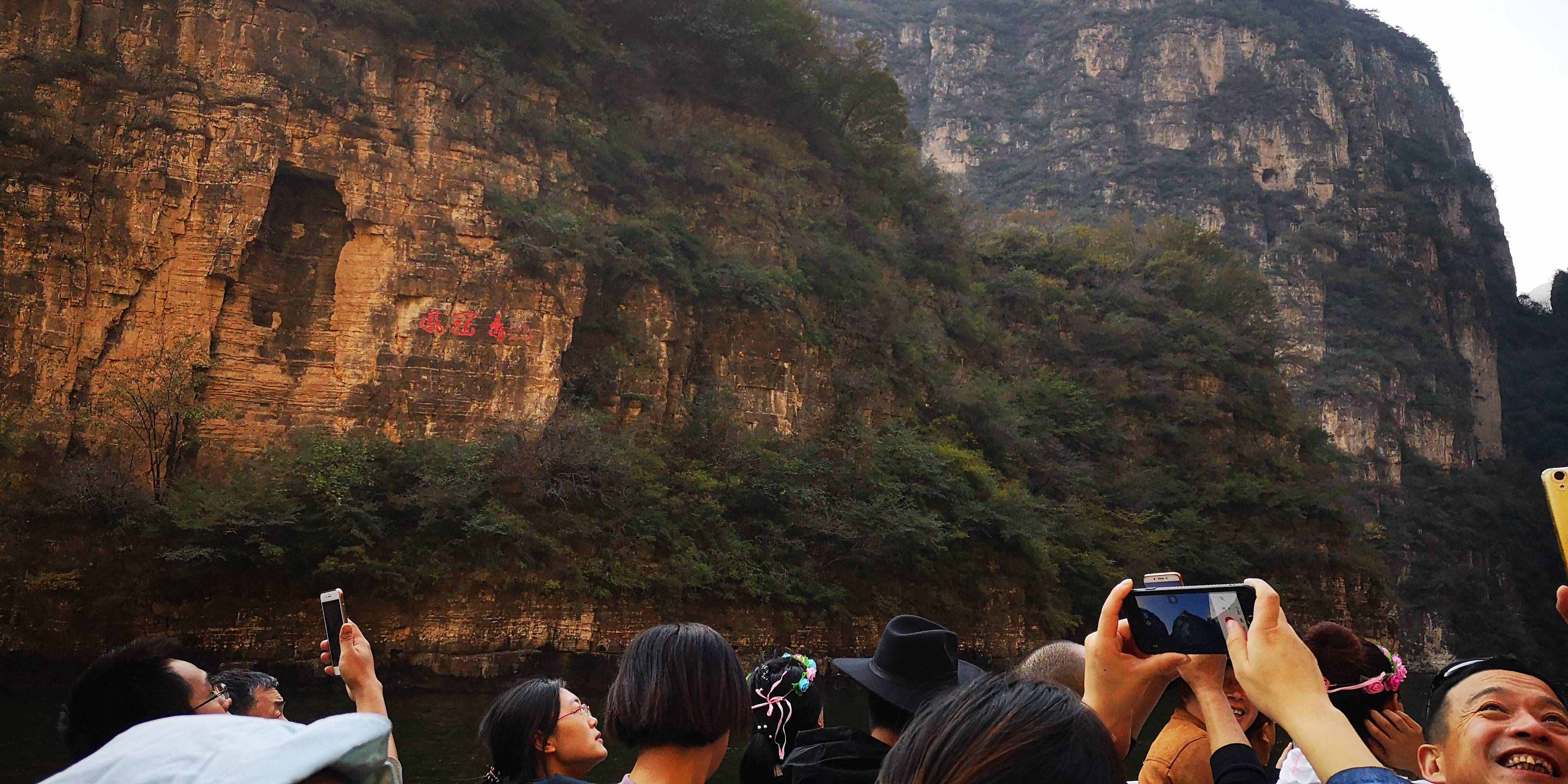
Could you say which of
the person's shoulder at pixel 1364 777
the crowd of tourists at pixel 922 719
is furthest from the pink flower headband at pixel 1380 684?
the person's shoulder at pixel 1364 777

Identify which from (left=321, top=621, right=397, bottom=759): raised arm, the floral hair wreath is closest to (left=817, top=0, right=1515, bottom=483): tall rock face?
the floral hair wreath

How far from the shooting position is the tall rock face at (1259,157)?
4750 centimetres

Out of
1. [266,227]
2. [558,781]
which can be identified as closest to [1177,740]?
[558,781]

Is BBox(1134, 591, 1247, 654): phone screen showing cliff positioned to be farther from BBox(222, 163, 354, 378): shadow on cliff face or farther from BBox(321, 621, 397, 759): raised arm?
BBox(222, 163, 354, 378): shadow on cliff face

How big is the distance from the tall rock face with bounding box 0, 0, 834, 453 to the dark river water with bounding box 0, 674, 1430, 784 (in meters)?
4.56

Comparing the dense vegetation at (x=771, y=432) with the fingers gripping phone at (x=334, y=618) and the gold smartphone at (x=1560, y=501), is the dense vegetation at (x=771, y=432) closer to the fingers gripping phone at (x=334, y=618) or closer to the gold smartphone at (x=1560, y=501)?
the fingers gripping phone at (x=334, y=618)

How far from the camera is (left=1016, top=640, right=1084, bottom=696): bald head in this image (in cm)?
234

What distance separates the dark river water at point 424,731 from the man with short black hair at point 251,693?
3307mm

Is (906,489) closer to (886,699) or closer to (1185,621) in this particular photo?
(886,699)

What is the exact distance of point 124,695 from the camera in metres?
2.06

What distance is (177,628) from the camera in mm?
12688

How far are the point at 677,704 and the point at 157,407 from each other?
49.9 ft

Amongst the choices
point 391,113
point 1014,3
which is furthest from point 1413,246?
point 391,113

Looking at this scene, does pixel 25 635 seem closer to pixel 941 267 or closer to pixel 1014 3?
pixel 941 267
